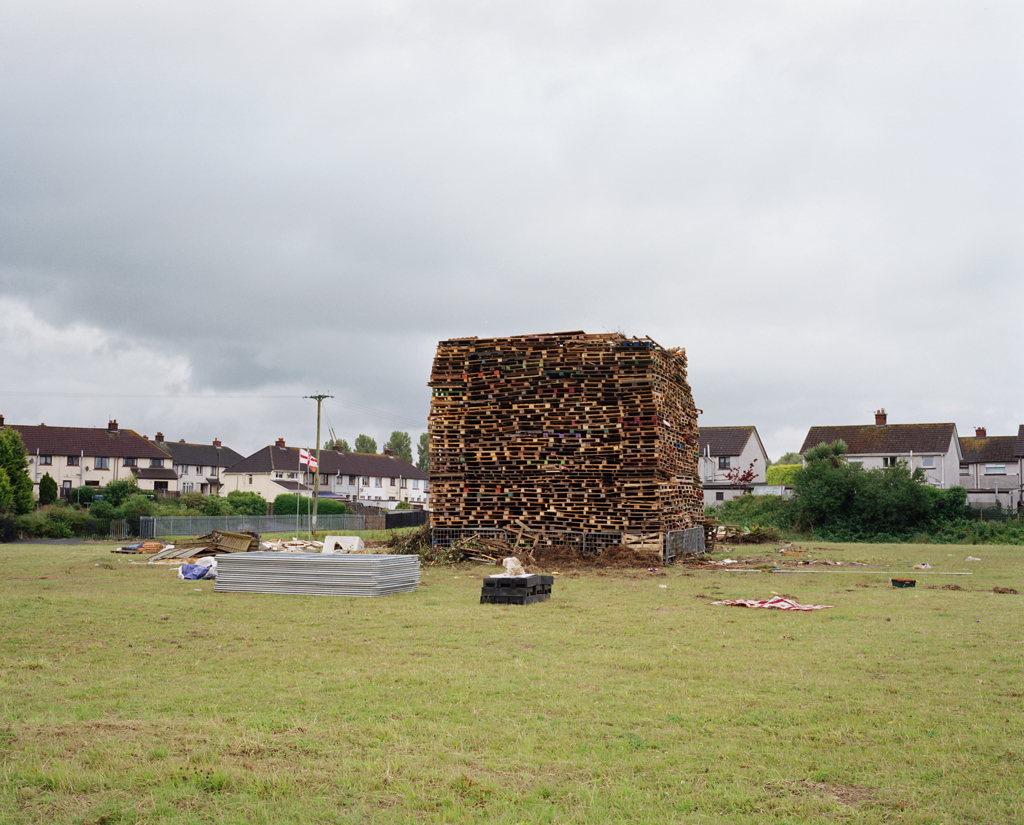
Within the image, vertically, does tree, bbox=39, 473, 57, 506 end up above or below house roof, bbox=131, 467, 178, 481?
below

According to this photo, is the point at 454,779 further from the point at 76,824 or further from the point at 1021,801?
the point at 1021,801

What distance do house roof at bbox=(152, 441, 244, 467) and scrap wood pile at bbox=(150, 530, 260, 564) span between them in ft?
192

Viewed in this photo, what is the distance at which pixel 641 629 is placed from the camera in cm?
1180

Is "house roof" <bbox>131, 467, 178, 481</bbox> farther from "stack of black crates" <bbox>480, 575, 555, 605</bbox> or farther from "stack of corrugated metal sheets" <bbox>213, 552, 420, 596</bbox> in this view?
"stack of black crates" <bbox>480, 575, 555, 605</bbox>

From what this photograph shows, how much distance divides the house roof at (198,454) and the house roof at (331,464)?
628cm

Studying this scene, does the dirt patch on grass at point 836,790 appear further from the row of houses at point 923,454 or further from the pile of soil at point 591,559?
the row of houses at point 923,454

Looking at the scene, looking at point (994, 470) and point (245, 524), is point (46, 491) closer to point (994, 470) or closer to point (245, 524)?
point (245, 524)

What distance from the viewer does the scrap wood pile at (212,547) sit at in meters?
25.9

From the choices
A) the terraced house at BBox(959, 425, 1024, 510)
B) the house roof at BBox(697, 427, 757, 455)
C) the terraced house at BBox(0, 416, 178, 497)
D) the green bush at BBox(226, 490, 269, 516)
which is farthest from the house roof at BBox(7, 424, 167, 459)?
the terraced house at BBox(959, 425, 1024, 510)

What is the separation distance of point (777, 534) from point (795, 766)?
36046mm

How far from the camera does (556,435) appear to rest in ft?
87.4

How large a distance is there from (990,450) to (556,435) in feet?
177

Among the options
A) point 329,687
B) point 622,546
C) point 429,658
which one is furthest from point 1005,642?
point 622,546

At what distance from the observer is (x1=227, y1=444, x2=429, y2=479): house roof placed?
78.8m
